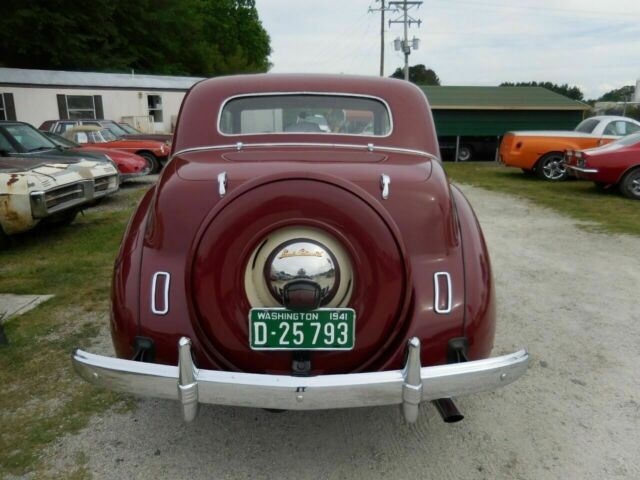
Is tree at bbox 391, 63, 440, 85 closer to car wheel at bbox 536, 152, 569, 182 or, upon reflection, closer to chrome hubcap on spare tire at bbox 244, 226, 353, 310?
car wheel at bbox 536, 152, 569, 182

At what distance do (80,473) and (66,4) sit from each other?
33.2 metres

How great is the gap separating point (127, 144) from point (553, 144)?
10.1 metres

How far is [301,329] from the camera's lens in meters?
2.07

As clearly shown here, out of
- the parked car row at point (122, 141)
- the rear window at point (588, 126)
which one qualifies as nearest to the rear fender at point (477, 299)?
the parked car row at point (122, 141)

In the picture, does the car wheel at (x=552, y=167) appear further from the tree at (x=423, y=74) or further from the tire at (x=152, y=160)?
the tree at (x=423, y=74)

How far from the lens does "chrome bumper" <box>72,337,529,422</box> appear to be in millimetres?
1945

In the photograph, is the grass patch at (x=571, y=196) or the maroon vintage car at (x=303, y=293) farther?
the grass patch at (x=571, y=196)

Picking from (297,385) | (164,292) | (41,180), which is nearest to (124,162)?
(41,180)

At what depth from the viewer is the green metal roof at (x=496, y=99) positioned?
1847cm

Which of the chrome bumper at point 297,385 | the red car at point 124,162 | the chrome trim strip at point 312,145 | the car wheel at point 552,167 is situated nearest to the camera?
the chrome bumper at point 297,385

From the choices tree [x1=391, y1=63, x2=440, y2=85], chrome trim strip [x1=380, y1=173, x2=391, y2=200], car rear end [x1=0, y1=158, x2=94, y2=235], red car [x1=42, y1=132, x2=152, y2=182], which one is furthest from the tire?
tree [x1=391, y1=63, x2=440, y2=85]

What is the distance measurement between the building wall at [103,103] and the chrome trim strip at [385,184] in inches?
724

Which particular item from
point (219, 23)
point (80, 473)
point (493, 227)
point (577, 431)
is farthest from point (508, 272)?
point (219, 23)

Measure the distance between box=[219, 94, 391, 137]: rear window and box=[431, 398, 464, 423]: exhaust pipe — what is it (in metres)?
1.70
